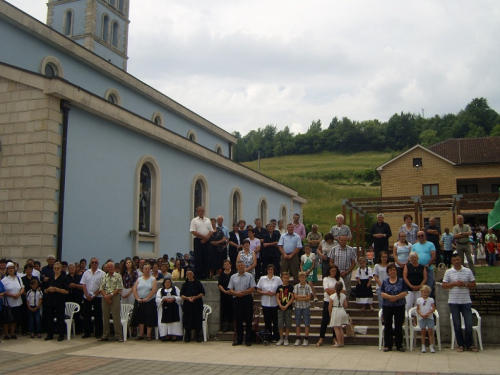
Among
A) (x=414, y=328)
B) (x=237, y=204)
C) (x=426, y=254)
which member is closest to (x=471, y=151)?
(x=237, y=204)

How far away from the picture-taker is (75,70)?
21.4m

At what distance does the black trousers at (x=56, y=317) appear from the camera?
11602 millimetres

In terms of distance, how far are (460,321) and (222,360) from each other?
14.8ft

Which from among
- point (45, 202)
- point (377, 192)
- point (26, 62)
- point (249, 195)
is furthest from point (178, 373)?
point (377, 192)

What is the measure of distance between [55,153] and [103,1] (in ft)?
71.7

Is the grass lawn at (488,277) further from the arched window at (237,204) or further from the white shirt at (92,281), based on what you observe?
the arched window at (237,204)

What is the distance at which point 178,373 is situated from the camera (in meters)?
8.20

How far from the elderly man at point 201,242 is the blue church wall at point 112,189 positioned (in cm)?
404

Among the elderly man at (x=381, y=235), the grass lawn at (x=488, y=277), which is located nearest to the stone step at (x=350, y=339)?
the elderly man at (x=381, y=235)

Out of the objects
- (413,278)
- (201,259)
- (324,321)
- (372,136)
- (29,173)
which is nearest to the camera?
(413,278)

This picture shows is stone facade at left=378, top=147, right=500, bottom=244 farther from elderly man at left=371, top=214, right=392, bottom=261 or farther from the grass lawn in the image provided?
elderly man at left=371, top=214, right=392, bottom=261

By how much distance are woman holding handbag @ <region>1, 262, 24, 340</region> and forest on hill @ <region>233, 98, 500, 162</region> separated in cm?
8951

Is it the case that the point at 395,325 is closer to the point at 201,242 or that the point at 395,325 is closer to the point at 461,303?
the point at 461,303

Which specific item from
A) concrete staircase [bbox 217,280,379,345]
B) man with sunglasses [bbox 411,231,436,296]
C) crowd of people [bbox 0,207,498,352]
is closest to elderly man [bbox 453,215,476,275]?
crowd of people [bbox 0,207,498,352]
